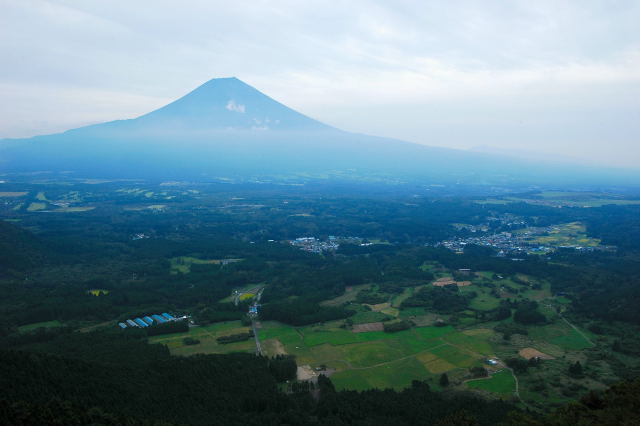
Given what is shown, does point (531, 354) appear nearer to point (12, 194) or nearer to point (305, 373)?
point (305, 373)

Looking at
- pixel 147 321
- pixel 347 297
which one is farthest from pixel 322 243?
pixel 147 321

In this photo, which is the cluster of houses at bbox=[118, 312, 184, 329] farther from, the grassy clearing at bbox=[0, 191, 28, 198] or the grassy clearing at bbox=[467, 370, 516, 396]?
the grassy clearing at bbox=[0, 191, 28, 198]

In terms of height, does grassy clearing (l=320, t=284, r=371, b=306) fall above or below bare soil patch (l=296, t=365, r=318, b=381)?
above

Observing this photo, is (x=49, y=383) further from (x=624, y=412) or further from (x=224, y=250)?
(x=224, y=250)

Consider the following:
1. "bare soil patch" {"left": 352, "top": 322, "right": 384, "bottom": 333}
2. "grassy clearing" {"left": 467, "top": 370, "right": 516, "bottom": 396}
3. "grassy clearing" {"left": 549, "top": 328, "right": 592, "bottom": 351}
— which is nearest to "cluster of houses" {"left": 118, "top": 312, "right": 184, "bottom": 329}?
"bare soil patch" {"left": 352, "top": 322, "right": 384, "bottom": 333}

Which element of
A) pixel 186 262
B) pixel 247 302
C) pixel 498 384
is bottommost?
pixel 247 302
